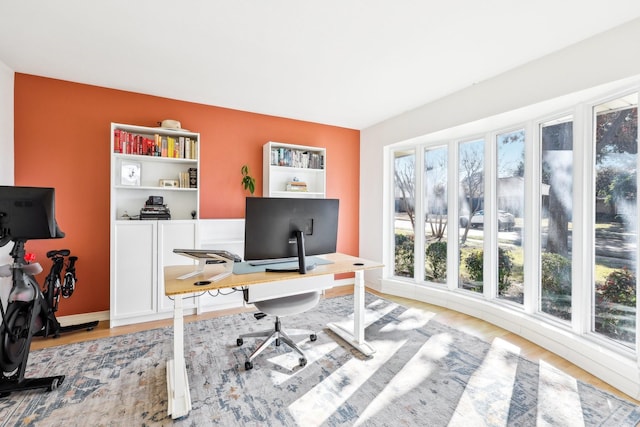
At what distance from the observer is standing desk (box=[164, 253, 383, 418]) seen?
1.71 meters

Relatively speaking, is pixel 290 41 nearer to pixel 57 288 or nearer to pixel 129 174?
pixel 129 174

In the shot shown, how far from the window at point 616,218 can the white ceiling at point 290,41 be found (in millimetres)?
725

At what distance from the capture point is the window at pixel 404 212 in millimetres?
4133

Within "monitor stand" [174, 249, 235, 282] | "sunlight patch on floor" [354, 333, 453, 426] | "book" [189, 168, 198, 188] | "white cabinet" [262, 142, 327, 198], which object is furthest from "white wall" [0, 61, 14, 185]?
"sunlight patch on floor" [354, 333, 453, 426]

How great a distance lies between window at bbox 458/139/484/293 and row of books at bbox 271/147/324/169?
193cm

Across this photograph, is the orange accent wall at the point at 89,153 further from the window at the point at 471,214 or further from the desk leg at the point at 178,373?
the window at the point at 471,214

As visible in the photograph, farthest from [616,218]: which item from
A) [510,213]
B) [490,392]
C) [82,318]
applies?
[82,318]

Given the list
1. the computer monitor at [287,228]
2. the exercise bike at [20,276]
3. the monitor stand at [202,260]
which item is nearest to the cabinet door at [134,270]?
the exercise bike at [20,276]

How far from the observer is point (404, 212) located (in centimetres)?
421

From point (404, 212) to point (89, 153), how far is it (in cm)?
404

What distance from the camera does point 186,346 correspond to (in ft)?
8.32

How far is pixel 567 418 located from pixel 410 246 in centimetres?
258

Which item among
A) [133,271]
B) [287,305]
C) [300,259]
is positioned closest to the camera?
[300,259]

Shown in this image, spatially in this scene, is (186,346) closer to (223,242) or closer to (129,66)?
(223,242)
